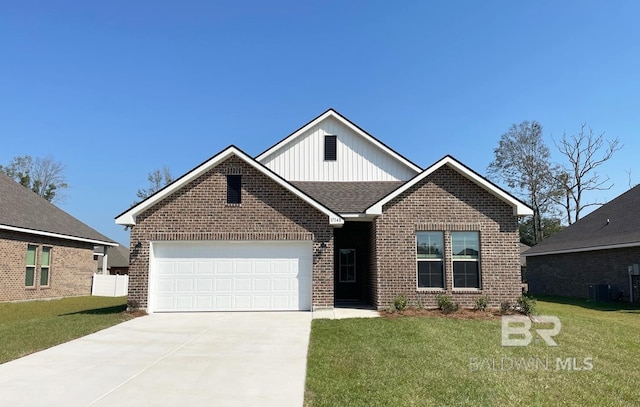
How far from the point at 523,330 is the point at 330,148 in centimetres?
1107

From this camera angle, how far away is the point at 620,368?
774cm

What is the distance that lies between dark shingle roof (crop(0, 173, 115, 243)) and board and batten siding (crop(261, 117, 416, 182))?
10.8 meters

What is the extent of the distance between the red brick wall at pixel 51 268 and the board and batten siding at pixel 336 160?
1106 cm

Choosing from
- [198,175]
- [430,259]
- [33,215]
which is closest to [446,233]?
[430,259]

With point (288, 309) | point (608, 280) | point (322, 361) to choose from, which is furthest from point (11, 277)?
point (608, 280)

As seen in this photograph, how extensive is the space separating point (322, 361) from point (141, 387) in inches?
115

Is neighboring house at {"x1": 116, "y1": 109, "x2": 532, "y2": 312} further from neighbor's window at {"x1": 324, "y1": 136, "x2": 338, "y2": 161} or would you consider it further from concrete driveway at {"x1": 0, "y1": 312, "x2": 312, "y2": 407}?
neighbor's window at {"x1": 324, "y1": 136, "x2": 338, "y2": 161}

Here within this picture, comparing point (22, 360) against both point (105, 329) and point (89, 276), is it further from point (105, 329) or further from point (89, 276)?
point (89, 276)

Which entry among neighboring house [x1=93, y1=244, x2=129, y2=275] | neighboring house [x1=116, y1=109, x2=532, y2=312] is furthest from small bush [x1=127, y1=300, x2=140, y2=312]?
neighboring house [x1=93, y1=244, x2=129, y2=275]

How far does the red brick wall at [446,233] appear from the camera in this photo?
14367 millimetres

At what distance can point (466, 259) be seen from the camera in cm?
1465

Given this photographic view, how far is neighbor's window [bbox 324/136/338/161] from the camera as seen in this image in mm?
19703

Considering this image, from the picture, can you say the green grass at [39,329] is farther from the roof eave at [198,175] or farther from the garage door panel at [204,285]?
the roof eave at [198,175]

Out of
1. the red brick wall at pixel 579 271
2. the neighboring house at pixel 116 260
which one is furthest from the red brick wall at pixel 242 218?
the neighboring house at pixel 116 260
